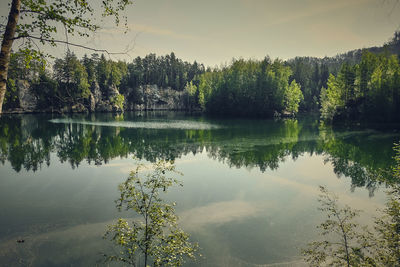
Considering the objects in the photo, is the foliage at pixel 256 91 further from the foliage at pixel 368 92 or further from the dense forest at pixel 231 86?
the foliage at pixel 368 92

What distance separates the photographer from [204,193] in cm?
1973

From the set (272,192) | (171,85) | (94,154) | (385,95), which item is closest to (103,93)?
(171,85)

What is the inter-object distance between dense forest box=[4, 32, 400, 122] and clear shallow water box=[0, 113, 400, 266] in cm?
715

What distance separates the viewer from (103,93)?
140000 mm

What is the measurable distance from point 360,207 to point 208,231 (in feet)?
36.8

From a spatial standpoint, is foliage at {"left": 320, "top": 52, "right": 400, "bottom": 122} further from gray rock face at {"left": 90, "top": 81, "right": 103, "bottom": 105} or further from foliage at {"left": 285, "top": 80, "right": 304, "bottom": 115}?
gray rock face at {"left": 90, "top": 81, "right": 103, "bottom": 105}

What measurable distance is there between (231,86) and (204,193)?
3430 inches

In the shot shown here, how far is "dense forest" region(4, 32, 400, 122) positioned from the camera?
6.41 metres

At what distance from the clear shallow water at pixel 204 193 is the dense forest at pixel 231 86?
7.15 metres

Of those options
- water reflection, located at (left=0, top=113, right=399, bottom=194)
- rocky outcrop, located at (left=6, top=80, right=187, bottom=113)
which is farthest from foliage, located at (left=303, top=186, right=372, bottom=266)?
rocky outcrop, located at (left=6, top=80, right=187, bottom=113)

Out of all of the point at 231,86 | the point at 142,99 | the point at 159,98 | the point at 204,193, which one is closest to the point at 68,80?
the point at 204,193

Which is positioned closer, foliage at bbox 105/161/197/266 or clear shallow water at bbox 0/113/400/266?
foliage at bbox 105/161/197/266

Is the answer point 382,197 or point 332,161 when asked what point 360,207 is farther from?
point 332,161

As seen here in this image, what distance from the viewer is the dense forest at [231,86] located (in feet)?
21.0
